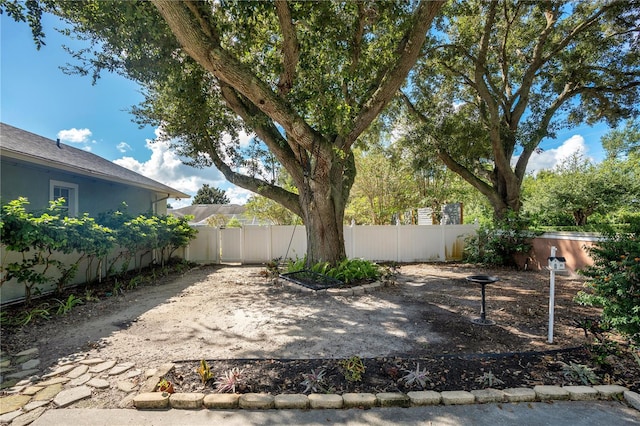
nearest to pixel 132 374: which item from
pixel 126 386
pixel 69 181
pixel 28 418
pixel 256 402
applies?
pixel 126 386

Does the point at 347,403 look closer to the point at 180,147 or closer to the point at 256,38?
the point at 256,38

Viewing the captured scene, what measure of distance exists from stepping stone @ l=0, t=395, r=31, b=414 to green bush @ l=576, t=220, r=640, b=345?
191 inches

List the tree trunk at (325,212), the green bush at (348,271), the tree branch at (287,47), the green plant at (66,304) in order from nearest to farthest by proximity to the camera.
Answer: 1. the green plant at (66,304)
2. the tree branch at (287,47)
3. the green bush at (348,271)
4. the tree trunk at (325,212)

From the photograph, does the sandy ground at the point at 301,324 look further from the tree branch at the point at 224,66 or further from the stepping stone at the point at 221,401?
the tree branch at the point at 224,66

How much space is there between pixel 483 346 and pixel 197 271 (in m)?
7.66

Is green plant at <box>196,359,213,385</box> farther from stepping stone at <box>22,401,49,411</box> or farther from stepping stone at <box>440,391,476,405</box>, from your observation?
stepping stone at <box>440,391,476,405</box>

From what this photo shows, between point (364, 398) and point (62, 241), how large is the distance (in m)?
4.98

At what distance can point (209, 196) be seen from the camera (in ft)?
143

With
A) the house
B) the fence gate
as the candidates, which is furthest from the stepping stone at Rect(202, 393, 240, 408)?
the fence gate

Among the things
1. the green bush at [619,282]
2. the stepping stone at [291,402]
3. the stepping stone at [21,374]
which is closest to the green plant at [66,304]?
the stepping stone at [21,374]

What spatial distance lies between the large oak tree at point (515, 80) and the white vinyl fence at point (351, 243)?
2018mm

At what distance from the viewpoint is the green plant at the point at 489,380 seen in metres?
2.43

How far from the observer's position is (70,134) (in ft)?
27.4

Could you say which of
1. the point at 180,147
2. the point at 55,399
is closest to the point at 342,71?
the point at 180,147
